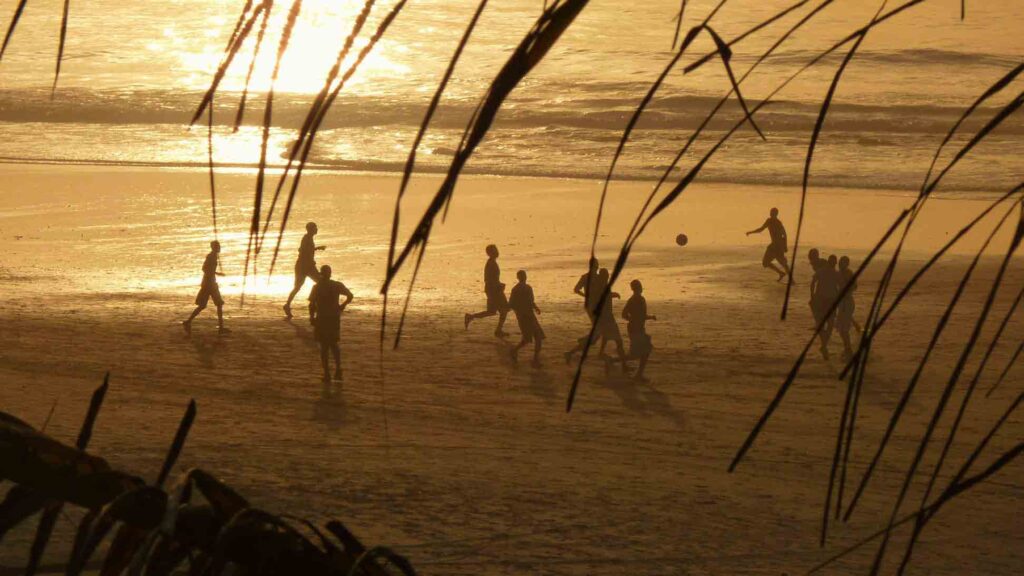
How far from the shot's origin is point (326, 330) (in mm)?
16109

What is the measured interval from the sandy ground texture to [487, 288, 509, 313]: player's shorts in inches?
19.3

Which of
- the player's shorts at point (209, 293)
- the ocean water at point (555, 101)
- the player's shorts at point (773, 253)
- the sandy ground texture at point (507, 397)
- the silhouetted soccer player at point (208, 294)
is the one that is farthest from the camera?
the ocean water at point (555, 101)

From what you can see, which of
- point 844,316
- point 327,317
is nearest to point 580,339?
point 844,316

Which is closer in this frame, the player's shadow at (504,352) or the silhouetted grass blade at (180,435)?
the silhouetted grass blade at (180,435)

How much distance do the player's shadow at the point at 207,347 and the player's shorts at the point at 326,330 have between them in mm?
1831

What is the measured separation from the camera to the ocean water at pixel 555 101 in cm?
4250

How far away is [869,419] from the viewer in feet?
51.0

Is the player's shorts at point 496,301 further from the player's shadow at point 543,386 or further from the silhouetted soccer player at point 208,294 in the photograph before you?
the silhouetted soccer player at point 208,294

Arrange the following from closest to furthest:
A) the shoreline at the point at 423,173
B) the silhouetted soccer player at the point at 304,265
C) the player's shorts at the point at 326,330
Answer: the player's shorts at the point at 326,330, the silhouetted soccer player at the point at 304,265, the shoreline at the point at 423,173

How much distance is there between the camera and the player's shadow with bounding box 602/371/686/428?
1538 cm

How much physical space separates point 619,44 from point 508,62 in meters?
77.5

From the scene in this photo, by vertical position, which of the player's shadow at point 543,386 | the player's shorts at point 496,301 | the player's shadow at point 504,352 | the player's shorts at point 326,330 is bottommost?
the player's shadow at point 504,352

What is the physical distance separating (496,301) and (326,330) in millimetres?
4057

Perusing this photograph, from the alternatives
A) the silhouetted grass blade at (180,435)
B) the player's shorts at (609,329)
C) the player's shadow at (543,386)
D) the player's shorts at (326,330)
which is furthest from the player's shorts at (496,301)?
the silhouetted grass blade at (180,435)
